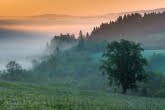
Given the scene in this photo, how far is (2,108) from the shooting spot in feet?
94.4

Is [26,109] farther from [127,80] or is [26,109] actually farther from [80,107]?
[127,80]

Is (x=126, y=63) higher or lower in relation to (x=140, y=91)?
higher

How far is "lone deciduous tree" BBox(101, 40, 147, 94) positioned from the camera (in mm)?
103125

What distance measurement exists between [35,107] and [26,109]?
112 cm

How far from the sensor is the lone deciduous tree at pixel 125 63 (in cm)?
10312

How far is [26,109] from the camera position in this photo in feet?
94.9

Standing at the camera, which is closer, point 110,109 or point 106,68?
point 110,109

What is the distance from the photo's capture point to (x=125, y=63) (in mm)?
103438

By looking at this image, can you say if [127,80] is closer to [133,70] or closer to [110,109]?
[133,70]

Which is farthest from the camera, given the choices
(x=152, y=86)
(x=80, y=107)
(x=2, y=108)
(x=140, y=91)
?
(x=152, y=86)

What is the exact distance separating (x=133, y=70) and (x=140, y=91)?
34.7m

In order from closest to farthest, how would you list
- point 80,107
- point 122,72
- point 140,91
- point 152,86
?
point 80,107
point 122,72
point 140,91
point 152,86

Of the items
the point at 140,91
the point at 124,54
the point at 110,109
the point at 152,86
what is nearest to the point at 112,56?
the point at 124,54

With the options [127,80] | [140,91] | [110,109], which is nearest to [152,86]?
[140,91]
